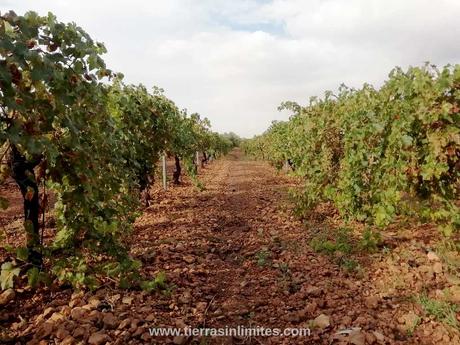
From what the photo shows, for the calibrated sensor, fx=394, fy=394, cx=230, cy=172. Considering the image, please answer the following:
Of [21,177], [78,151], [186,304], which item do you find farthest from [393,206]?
[21,177]

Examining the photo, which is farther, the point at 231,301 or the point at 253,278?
the point at 253,278

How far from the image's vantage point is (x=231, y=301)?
14.5ft

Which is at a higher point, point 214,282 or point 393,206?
point 393,206

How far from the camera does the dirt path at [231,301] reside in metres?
3.59

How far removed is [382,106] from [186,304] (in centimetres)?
422

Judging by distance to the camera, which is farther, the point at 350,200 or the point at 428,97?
the point at 350,200

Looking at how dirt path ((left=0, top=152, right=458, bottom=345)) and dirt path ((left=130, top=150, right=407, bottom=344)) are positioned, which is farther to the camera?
dirt path ((left=130, top=150, right=407, bottom=344))

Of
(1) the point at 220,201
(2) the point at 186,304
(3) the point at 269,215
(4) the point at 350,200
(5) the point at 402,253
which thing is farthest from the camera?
(1) the point at 220,201

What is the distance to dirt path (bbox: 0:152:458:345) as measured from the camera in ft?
11.8

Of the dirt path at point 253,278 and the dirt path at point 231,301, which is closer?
the dirt path at point 231,301

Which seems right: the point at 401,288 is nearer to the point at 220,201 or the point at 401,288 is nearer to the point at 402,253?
the point at 402,253

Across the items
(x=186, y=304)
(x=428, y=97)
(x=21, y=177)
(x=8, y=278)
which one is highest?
(x=428, y=97)

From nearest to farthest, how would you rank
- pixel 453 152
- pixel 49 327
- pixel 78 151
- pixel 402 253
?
pixel 78 151, pixel 49 327, pixel 453 152, pixel 402 253

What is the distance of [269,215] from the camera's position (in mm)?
8797
